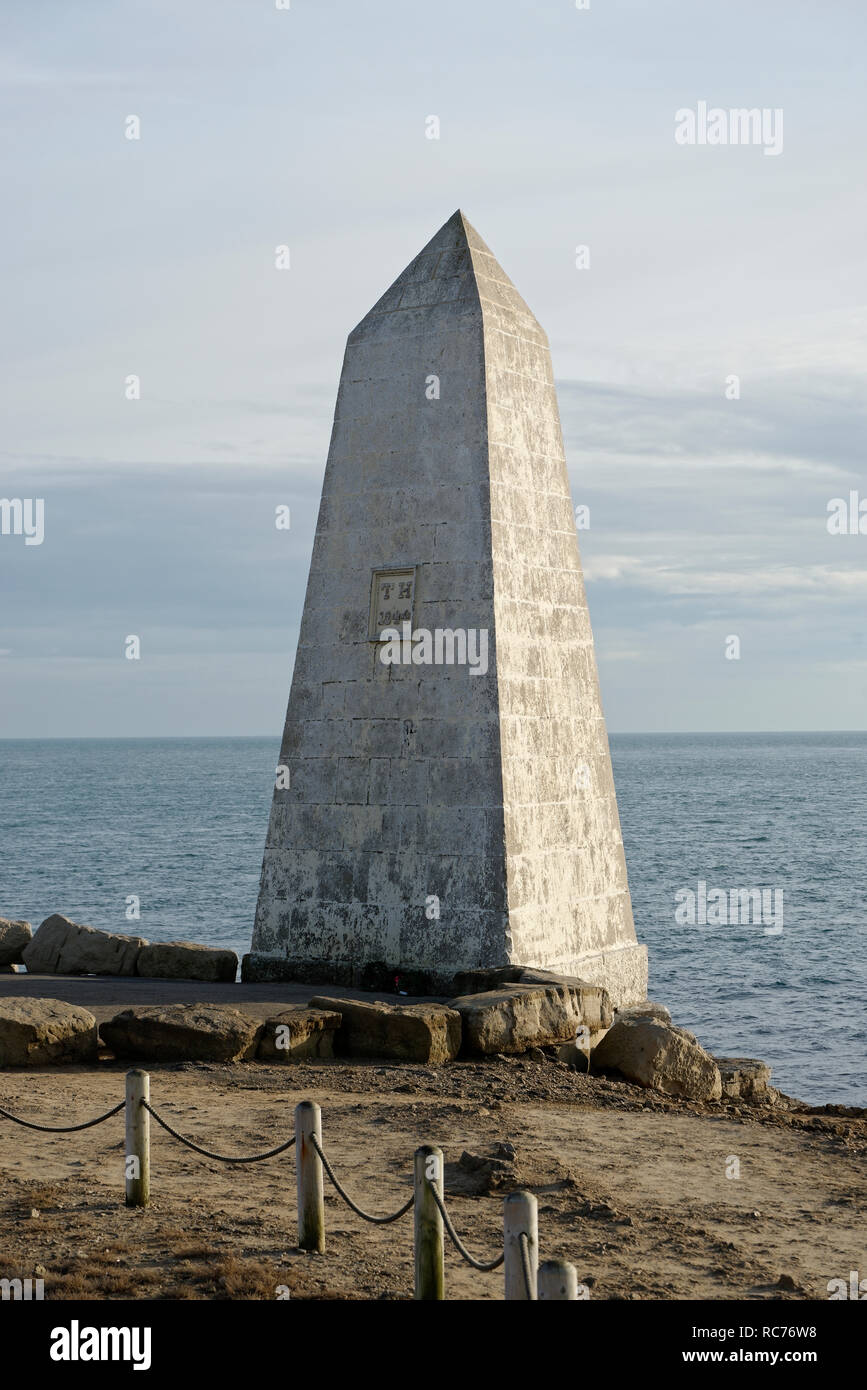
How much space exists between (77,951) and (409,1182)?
8.93m

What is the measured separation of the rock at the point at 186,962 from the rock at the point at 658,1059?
4.61 metres

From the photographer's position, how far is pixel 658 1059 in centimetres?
1250

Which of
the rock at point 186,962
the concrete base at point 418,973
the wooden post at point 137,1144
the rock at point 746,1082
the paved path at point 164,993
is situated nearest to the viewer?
the wooden post at point 137,1144

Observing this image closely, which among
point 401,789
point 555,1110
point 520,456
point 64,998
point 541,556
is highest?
point 520,456

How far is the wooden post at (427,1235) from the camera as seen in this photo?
6.48 meters

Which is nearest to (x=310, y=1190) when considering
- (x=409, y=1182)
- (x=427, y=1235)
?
(x=427, y=1235)

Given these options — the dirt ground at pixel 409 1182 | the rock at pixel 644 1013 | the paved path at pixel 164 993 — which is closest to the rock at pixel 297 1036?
the dirt ground at pixel 409 1182

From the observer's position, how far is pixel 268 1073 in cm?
1163

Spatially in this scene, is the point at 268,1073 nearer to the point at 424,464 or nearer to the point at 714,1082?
the point at 714,1082

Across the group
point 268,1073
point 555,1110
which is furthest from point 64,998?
→ point 555,1110

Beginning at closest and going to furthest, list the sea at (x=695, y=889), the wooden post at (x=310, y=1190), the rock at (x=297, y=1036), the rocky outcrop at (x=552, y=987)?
1. the wooden post at (x=310, y=1190)
2. the rock at (x=297, y=1036)
3. the rocky outcrop at (x=552, y=987)
4. the sea at (x=695, y=889)

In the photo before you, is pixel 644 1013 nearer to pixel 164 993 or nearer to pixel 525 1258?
pixel 164 993

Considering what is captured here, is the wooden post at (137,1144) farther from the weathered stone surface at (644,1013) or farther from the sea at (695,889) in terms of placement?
the sea at (695,889)

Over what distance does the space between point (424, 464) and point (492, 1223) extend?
28.2 ft
